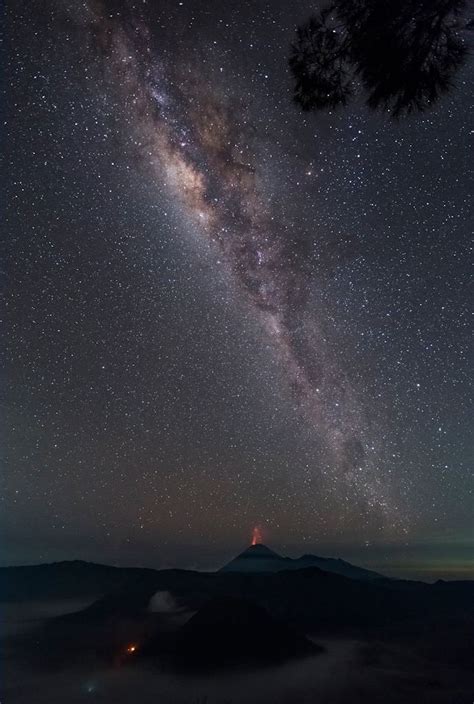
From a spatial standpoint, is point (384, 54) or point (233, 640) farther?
point (233, 640)

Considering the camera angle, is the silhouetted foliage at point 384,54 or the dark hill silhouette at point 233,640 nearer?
the silhouetted foliage at point 384,54

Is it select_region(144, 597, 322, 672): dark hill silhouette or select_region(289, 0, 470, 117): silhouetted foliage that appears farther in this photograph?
select_region(144, 597, 322, 672): dark hill silhouette

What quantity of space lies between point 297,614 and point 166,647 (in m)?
71.2

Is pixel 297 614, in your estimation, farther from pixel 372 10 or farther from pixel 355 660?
pixel 372 10

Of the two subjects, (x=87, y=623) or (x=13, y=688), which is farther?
(x=87, y=623)

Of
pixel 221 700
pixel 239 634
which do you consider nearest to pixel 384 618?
pixel 239 634

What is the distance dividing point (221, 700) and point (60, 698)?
29.6 metres

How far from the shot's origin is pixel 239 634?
128m

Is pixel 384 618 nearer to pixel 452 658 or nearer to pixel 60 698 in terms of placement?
pixel 452 658

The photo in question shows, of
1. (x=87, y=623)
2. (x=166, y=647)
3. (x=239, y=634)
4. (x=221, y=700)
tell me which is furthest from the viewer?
(x=87, y=623)

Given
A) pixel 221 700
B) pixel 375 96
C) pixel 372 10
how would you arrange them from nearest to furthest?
pixel 372 10
pixel 375 96
pixel 221 700

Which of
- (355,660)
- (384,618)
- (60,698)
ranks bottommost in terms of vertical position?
(60,698)

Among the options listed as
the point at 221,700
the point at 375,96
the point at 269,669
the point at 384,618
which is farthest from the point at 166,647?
the point at 375,96

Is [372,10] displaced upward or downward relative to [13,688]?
upward
